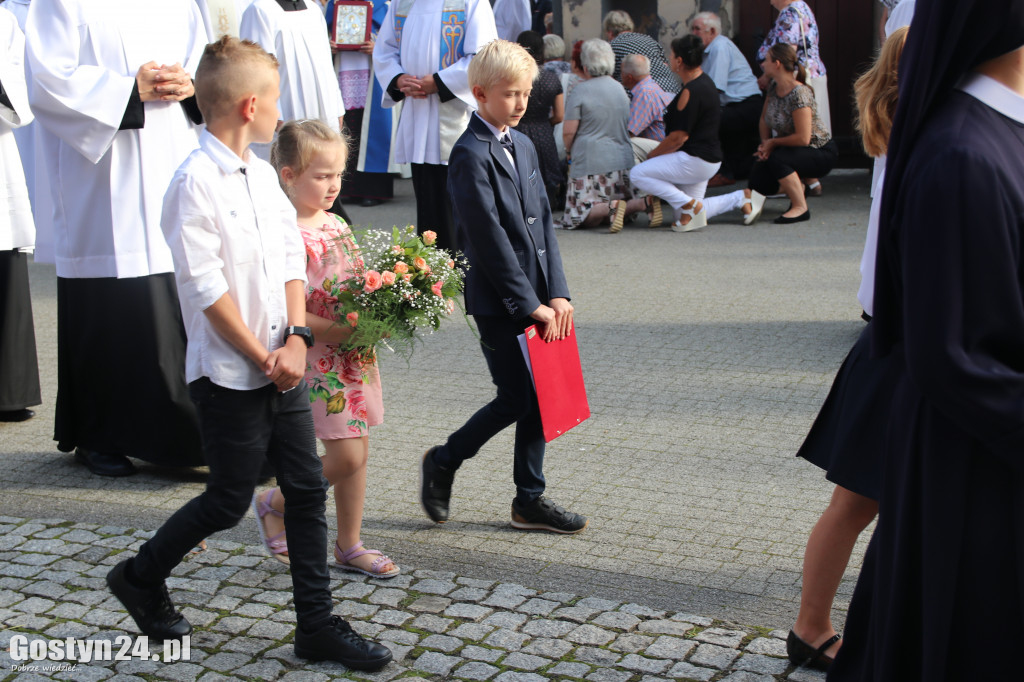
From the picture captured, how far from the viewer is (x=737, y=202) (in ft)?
34.6

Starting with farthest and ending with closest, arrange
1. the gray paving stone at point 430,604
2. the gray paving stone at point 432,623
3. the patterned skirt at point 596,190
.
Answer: the patterned skirt at point 596,190 → the gray paving stone at point 430,604 → the gray paving stone at point 432,623

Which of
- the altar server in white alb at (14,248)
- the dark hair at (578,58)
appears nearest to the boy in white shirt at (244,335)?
the altar server in white alb at (14,248)

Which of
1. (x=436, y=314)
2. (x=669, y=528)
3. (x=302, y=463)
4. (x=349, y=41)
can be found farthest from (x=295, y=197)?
(x=349, y=41)

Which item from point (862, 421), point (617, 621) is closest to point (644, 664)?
point (617, 621)

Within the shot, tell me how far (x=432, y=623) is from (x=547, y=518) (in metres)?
0.79

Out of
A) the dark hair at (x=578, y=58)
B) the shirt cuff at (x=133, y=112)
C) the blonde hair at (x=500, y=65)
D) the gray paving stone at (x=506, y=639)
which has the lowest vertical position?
the gray paving stone at (x=506, y=639)

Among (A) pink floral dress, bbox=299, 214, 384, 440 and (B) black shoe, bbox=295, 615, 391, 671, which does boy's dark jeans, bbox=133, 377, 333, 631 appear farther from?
(A) pink floral dress, bbox=299, 214, 384, 440

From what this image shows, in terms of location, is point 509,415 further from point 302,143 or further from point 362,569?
point 302,143

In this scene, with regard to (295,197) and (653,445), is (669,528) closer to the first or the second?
(653,445)

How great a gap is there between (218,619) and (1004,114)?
263cm

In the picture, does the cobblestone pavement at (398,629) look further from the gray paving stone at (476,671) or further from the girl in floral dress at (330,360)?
the girl in floral dress at (330,360)

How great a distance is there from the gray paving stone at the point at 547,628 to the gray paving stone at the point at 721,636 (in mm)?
367

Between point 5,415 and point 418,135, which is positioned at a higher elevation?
point 418,135

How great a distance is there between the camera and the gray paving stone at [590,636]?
10.8 feet
